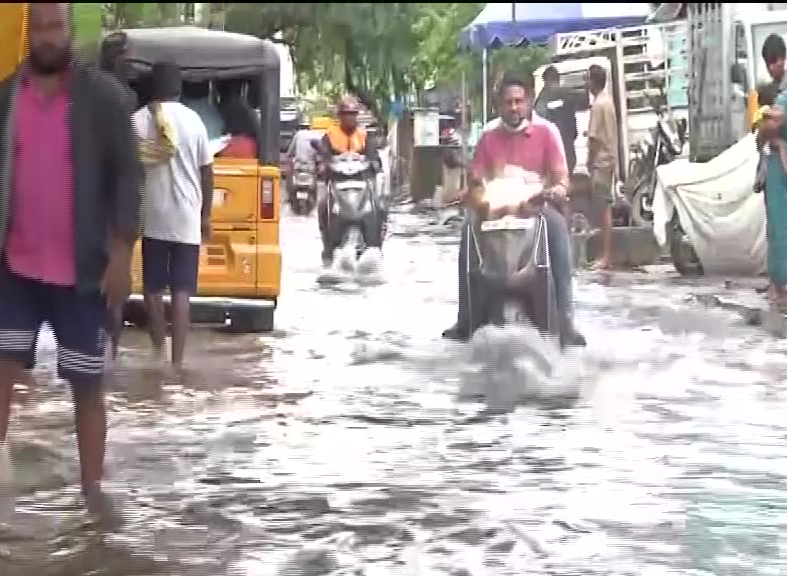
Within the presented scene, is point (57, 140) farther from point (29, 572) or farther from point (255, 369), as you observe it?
point (255, 369)

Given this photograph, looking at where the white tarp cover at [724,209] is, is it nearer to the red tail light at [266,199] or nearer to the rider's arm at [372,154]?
the rider's arm at [372,154]

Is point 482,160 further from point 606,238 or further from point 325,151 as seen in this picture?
point 606,238

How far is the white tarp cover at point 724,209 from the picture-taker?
14133mm

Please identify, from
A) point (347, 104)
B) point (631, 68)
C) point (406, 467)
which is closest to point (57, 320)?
point (347, 104)

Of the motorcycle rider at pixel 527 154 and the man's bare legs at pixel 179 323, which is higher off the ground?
the motorcycle rider at pixel 527 154

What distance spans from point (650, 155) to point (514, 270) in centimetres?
983

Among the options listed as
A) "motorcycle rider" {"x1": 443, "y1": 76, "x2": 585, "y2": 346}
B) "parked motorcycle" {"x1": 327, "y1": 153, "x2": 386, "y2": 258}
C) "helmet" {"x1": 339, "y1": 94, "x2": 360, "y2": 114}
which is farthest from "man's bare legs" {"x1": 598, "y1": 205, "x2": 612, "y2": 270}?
"helmet" {"x1": 339, "y1": 94, "x2": 360, "y2": 114}

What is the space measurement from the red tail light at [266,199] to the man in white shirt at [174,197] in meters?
1.86

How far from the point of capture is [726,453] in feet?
21.8

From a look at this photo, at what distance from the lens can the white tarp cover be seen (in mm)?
14133

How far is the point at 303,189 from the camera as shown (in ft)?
61.0

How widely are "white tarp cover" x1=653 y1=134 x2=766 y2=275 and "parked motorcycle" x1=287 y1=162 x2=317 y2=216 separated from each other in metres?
3.46

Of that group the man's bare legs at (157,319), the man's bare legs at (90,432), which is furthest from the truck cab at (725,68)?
the man's bare legs at (90,432)

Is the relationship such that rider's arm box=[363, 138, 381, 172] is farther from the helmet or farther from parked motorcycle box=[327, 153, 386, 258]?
the helmet
